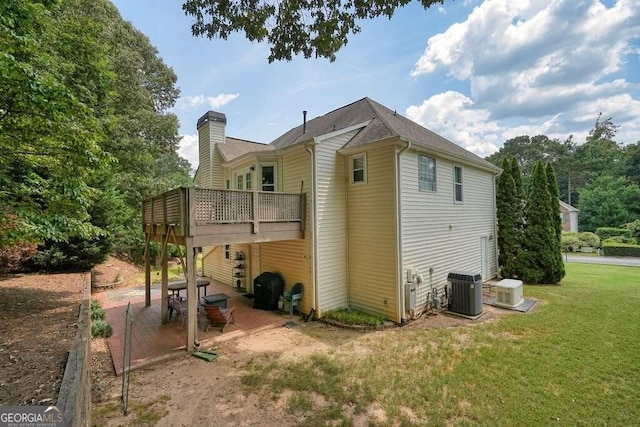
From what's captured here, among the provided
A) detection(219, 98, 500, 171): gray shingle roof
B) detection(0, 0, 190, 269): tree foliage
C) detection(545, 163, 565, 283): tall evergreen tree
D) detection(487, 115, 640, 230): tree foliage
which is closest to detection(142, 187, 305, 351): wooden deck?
detection(0, 0, 190, 269): tree foliage

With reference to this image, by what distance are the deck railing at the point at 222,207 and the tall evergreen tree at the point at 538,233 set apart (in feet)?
39.0

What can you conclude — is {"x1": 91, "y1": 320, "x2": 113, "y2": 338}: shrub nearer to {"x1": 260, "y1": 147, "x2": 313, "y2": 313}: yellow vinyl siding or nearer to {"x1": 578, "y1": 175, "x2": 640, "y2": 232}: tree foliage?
{"x1": 260, "y1": 147, "x2": 313, "y2": 313}: yellow vinyl siding

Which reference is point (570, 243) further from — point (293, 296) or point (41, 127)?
point (41, 127)

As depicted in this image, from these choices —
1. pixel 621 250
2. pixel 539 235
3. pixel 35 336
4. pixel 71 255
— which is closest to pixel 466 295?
pixel 539 235

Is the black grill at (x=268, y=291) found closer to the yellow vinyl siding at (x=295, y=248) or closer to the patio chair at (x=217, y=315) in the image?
the yellow vinyl siding at (x=295, y=248)

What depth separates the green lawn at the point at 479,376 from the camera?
4.45 meters

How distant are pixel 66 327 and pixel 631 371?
1168 centimetres

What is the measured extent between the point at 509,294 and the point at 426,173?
512 centimetres

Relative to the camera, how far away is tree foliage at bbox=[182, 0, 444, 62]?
17.9 feet

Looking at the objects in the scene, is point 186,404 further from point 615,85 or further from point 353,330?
point 615,85

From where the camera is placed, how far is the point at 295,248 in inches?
381

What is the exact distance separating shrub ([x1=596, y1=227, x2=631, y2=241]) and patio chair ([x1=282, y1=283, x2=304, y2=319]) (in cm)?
3679

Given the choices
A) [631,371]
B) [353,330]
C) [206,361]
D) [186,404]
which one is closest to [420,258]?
[353,330]

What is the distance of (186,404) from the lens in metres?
4.79
